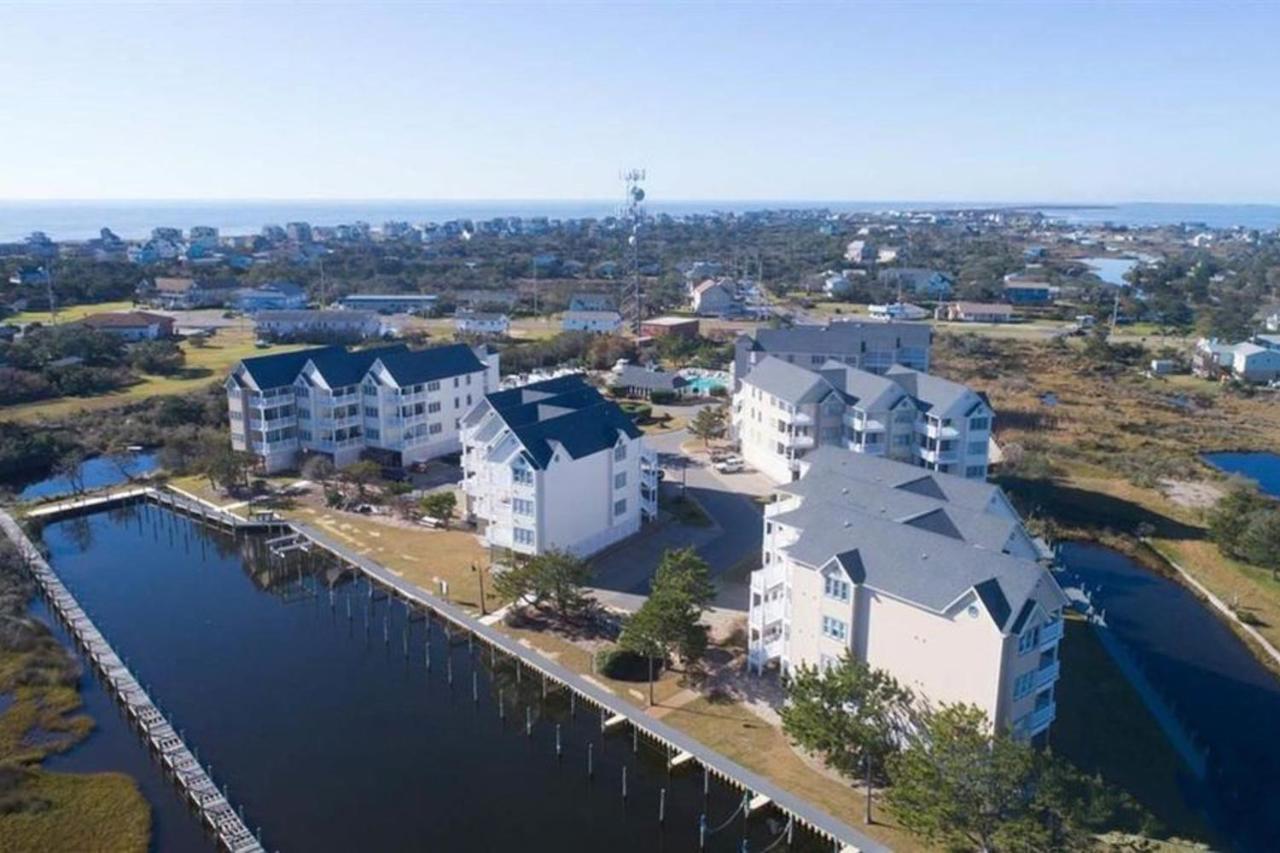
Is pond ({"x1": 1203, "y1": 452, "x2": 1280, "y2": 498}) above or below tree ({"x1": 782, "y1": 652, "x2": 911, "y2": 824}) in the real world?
below

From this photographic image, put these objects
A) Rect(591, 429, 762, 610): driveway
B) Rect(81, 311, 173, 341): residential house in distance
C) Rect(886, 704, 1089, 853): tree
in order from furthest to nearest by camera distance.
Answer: Rect(81, 311, 173, 341): residential house in distance, Rect(591, 429, 762, 610): driveway, Rect(886, 704, 1089, 853): tree

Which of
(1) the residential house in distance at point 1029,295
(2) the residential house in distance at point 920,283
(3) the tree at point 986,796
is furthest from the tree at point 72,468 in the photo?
(1) the residential house in distance at point 1029,295

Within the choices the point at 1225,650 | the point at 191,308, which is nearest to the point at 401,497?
the point at 1225,650

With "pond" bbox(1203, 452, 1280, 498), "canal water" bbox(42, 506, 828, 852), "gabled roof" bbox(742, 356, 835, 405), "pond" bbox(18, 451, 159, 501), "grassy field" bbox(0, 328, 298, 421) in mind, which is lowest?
"canal water" bbox(42, 506, 828, 852)

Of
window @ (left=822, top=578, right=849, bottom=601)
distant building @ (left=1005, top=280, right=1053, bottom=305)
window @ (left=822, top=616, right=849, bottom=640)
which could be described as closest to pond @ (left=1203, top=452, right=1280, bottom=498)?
window @ (left=822, top=616, right=849, bottom=640)

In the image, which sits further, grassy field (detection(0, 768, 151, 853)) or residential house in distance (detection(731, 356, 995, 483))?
residential house in distance (detection(731, 356, 995, 483))

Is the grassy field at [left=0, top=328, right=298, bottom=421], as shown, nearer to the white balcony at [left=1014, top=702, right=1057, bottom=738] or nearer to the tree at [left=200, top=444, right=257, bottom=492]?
the tree at [left=200, top=444, right=257, bottom=492]
